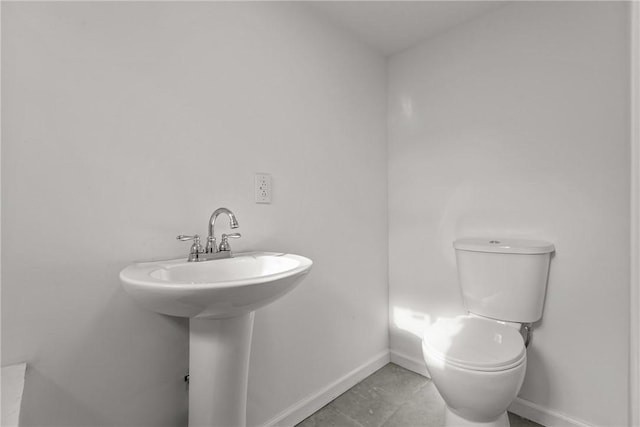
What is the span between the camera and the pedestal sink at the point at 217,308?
2.27 ft

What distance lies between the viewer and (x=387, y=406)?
1.47 m

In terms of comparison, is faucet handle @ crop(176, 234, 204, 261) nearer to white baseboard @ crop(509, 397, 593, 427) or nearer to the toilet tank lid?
the toilet tank lid

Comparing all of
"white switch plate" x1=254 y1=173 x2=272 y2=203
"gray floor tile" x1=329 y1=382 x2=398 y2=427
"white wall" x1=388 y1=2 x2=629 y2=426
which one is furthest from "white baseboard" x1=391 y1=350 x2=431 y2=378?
"white switch plate" x1=254 y1=173 x2=272 y2=203

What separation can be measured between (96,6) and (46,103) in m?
0.34

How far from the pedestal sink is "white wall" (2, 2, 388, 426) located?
0.15 meters

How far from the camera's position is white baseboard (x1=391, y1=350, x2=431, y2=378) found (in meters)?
1.74

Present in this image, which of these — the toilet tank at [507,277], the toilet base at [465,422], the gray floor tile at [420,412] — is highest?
the toilet tank at [507,277]

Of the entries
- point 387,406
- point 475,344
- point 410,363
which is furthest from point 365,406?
point 475,344

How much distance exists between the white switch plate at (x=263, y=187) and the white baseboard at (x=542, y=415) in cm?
156

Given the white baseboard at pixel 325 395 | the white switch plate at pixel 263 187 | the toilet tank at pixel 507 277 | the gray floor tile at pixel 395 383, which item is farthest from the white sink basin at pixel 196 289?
the gray floor tile at pixel 395 383

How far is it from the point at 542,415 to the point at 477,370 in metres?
0.74

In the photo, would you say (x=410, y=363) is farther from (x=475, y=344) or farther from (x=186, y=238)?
(x=186, y=238)

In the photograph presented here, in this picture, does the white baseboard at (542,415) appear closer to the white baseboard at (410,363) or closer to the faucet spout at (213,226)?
the white baseboard at (410,363)

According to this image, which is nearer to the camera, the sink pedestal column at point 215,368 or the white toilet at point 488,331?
the sink pedestal column at point 215,368
